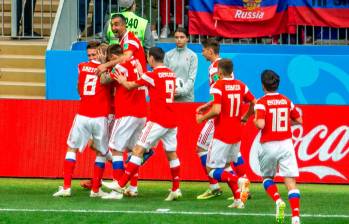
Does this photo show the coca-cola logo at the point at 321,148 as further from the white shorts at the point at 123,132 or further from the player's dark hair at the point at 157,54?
the player's dark hair at the point at 157,54

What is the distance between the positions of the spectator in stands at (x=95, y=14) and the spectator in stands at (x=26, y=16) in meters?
1.08

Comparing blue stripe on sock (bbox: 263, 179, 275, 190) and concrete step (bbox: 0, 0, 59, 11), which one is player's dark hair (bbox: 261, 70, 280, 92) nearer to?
blue stripe on sock (bbox: 263, 179, 275, 190)

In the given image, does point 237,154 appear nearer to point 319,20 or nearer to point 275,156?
point 275,156

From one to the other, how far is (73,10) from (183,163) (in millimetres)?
5466

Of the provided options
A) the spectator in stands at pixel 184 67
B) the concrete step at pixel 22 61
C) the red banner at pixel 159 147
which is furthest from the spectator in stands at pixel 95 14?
the red banner at pixel 159 147

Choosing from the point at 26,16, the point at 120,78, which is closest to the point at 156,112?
the point at 120,78

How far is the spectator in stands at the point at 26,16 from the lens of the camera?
75.5 ft

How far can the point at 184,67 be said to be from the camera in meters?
18.8

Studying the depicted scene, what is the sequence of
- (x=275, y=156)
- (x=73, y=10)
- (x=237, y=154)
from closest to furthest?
(x=275, y=156) < (x=237, y=154) < (x=73, y=10)

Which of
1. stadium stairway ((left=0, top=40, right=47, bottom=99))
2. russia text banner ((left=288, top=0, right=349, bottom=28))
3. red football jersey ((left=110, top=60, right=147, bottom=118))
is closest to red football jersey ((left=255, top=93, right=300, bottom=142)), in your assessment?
red football jersey ((left=110, top=60, right=147, bottom=118))

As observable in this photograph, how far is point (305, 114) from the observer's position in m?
18.3

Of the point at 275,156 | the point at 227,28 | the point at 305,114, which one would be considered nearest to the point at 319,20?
the point at 227,28

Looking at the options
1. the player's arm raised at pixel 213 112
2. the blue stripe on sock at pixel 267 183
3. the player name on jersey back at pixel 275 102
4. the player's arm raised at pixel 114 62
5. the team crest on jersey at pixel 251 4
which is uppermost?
the team crest on jersey at pixel 251 4

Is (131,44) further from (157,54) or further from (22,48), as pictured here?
(22,48)
